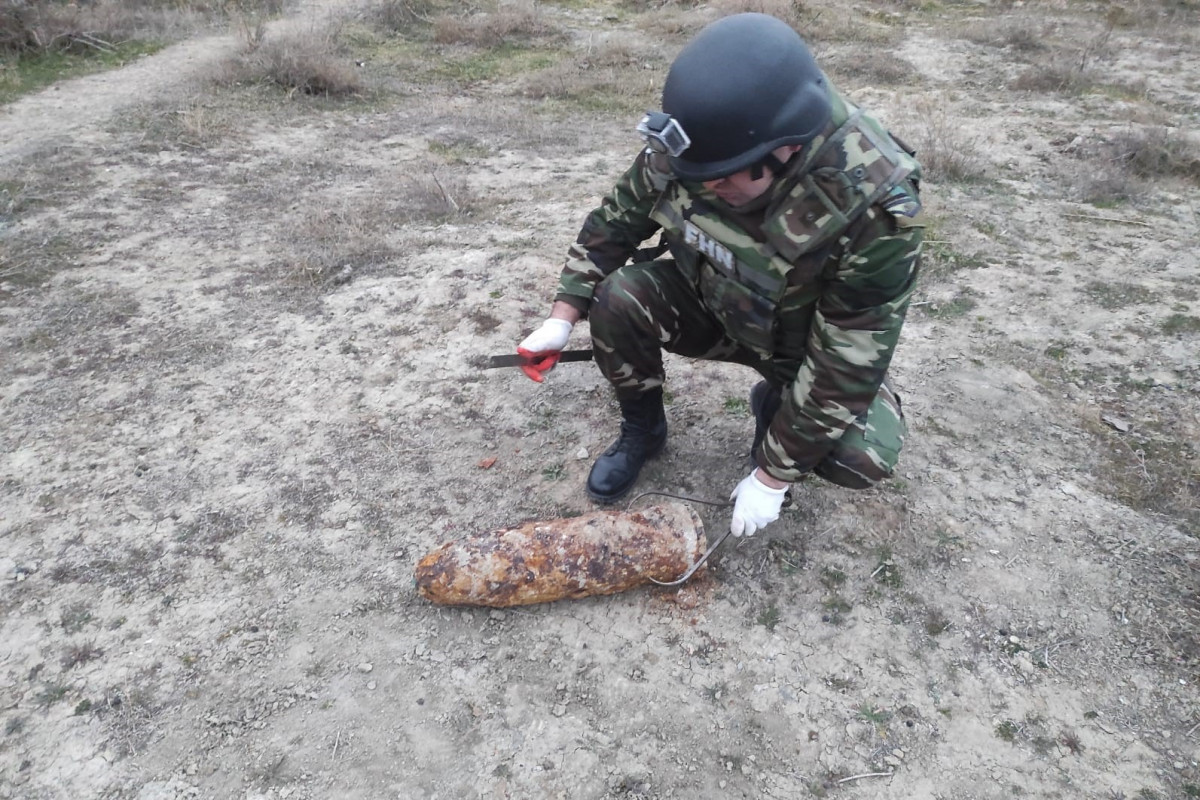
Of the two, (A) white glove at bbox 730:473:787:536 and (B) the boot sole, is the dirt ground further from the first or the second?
(A) white glove at bbox 730:473:787:536

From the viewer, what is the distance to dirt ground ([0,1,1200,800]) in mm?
1709

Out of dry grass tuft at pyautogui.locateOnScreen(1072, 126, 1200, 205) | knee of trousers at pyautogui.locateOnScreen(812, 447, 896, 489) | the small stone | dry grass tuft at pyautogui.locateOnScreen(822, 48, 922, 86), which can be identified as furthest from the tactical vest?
dry grass tuft at pyautogui.locateOnScreen(822, 48, 922, 86)

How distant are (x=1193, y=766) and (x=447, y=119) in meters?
5.63

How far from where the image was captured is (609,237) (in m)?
2.14

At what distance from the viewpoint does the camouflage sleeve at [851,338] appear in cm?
159

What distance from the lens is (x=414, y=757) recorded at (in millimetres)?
1693

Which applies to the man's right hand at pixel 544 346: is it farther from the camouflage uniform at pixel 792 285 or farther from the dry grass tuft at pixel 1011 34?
the dry grass tuft at pixel 1011 34

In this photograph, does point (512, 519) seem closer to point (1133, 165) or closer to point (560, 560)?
point (560, 560)

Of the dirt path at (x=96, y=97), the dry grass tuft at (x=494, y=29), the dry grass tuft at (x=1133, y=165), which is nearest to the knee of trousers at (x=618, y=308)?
the dry grass tuft at (x=1133, y=165)

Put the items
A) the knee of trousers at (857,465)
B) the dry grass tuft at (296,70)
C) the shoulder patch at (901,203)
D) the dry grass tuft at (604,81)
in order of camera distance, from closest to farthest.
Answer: the shoulder patch at (901,203) < the knee of trousers at (857,465) < the dry grass tuft at (296,70) < the dry grass tuft at (604,81)

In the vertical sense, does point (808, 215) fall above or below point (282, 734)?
above

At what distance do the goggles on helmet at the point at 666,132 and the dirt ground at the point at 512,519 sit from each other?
116 cm

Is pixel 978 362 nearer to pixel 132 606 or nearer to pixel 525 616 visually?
pixel 525 616

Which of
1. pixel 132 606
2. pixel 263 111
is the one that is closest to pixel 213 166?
pixel 263 111
